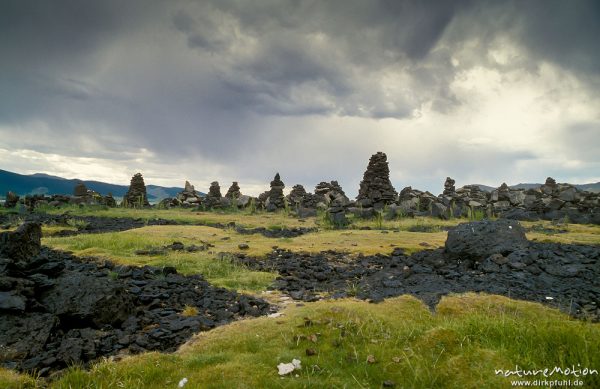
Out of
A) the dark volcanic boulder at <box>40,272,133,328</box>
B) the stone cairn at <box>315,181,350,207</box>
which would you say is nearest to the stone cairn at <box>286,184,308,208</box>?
the stone cairn at <box>315,181,350,207</box>

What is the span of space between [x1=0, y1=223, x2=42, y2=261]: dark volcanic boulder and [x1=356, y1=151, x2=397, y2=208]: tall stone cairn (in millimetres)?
39150

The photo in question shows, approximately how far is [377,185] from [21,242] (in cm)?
4158

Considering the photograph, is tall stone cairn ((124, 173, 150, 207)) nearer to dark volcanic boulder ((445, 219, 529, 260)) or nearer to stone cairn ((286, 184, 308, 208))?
stone cairn ((286, 184, 308, 208))

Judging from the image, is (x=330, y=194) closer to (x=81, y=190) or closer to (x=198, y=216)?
(x=198, y=216)

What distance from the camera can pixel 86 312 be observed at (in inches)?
361

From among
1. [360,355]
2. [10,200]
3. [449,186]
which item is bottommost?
[360,355]

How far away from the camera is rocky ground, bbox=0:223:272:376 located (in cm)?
782

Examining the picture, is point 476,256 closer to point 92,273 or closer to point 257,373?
point 257,373

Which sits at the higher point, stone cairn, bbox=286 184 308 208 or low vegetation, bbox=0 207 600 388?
stone cairn, bbox=286 184 308 208

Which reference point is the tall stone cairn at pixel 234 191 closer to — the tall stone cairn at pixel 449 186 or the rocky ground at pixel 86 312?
the tall stone cairn at pixel 449 186

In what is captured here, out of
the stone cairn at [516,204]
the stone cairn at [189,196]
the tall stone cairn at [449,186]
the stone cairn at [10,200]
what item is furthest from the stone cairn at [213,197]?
the tall stone cairn at [449,186]

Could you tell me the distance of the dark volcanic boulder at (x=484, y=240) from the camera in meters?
16.8

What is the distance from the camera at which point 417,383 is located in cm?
565

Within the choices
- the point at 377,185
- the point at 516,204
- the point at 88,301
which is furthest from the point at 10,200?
the point at 516,204
